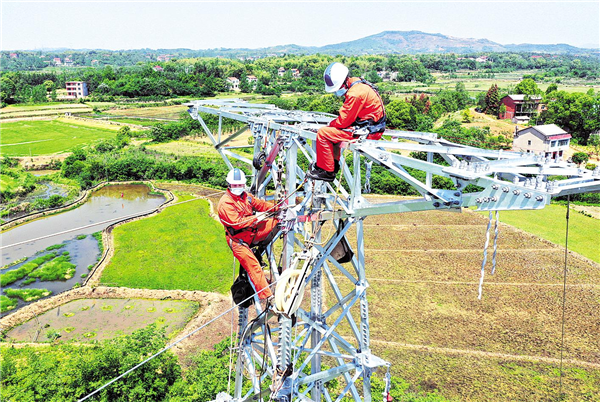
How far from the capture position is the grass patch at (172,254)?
24.4 m

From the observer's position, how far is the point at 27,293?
2314 centimetres

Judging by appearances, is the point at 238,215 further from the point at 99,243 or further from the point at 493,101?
the point at 493,101

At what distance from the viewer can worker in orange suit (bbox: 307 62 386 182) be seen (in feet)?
24.1

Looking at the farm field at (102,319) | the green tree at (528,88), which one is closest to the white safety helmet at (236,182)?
the farm field at (102,319)

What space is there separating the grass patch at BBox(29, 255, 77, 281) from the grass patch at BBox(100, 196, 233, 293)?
1.94 meters

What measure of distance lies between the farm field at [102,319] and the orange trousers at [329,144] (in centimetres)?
1457

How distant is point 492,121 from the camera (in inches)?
2603

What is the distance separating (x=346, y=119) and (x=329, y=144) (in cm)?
47

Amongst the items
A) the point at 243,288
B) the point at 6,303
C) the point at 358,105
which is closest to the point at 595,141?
the point at 358,105

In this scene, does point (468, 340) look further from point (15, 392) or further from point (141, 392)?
point (15, 392)

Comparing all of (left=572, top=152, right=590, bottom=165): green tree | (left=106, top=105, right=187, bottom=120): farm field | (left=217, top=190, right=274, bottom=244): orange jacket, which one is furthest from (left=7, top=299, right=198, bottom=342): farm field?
(left=106, top=105, right=187, bottom=120): farm field

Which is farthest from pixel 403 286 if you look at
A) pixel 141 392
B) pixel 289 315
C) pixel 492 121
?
pixel 492 121

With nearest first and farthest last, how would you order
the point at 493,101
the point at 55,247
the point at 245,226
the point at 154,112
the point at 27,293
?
the point at 245,226 → the point at 27,293 → the point at 55,247 → the point at 493,101 → the point at 154,112

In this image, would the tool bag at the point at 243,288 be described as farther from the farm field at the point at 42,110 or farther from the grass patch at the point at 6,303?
the farm field at the point at 42,110
